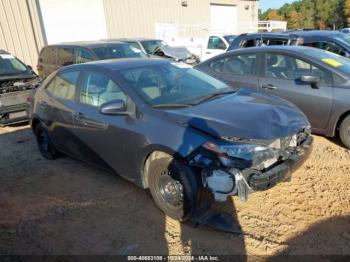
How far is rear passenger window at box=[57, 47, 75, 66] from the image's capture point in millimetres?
8656

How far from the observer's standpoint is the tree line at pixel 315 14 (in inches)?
2304

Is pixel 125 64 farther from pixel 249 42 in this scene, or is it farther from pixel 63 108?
pixel 249 42

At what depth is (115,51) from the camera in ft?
29.1

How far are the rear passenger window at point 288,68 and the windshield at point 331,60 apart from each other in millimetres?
184

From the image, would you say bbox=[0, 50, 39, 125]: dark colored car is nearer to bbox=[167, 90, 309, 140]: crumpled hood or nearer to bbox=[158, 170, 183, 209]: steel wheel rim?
bbox=[158, 170, 183, 209]: steel wheel rim

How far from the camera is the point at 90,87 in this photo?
3953mm

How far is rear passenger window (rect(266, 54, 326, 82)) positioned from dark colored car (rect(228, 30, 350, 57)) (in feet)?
8.91

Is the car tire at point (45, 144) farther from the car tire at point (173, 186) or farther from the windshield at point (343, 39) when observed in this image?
the windshield at point (343, 39)

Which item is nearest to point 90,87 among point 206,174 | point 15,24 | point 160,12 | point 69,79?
point 69,79

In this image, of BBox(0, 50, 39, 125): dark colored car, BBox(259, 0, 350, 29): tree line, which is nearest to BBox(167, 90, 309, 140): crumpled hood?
BBox(0, 50, 39, 125): dark colored car

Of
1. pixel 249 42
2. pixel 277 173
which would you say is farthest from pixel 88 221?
pixel 249 42

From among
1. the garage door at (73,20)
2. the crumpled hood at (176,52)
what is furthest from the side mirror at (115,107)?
the garage door at (73,20)

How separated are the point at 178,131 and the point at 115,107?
2.50 feet

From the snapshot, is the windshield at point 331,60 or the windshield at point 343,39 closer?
the windshield at point 331,60
